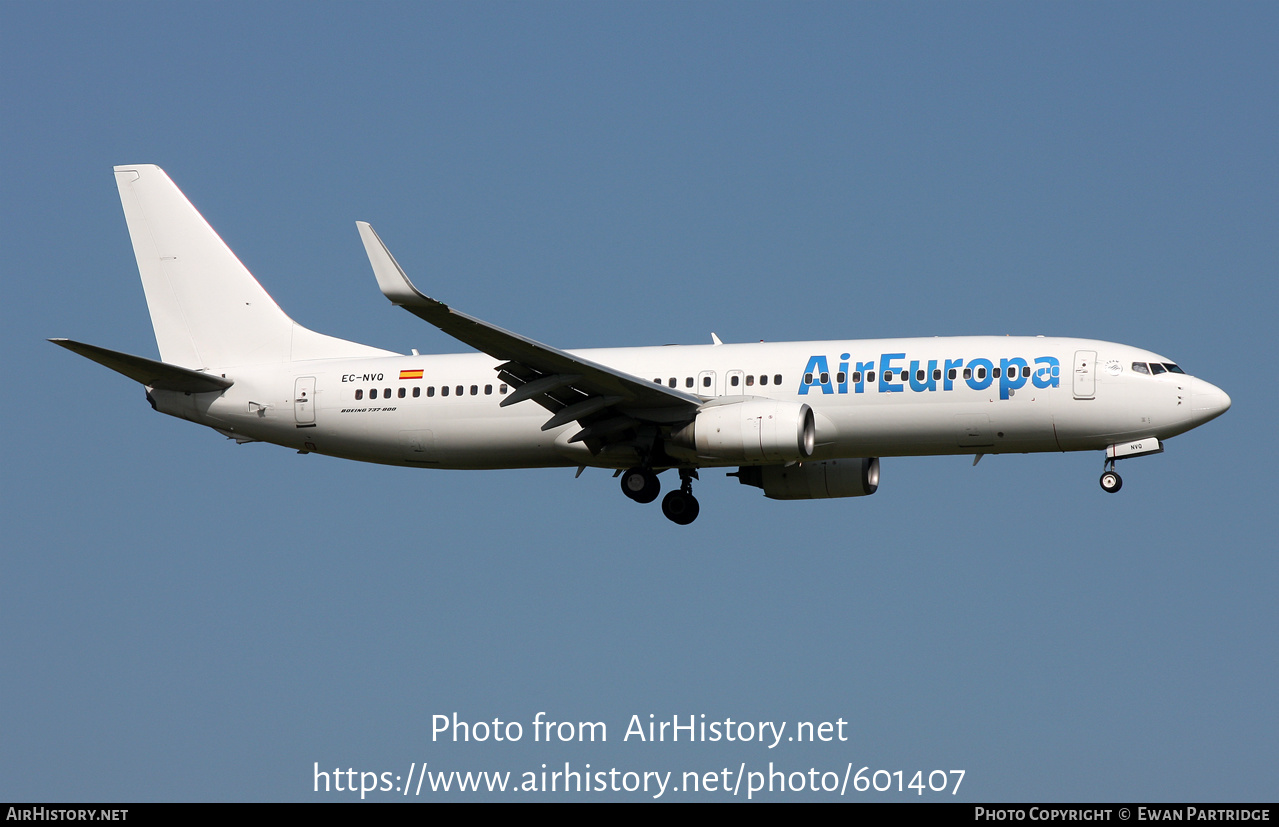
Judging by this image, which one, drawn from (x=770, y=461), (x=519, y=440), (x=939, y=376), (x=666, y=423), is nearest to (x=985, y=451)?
(x=939, y=376)

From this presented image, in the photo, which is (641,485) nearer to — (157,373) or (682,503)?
(682,503)

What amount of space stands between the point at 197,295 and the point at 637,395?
45.3ft

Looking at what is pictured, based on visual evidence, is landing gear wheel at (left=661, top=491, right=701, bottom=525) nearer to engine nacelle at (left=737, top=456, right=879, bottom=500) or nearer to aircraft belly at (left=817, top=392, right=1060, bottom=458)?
engine nacelle at (left=737, top=456, right=879, bottom=500)

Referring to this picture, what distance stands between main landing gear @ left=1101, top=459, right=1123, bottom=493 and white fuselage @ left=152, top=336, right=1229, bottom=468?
626 mm

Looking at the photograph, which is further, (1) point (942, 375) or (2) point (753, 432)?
(1) point (942, 375)

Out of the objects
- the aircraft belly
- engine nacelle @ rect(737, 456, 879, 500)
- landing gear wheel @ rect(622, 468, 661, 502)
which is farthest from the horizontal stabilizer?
the aircraft belly

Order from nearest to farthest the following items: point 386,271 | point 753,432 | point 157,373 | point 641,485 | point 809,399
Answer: point 386,271, point 753,432, point 809,399, point 641,485, point 157,373

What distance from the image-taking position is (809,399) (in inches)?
1463

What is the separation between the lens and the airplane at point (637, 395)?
36.2 meters

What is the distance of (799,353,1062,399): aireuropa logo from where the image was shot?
36.3 metres

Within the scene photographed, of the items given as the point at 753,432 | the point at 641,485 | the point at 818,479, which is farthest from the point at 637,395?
the point at 818,479

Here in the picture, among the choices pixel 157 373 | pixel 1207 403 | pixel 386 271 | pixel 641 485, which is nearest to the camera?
pixel 386 271

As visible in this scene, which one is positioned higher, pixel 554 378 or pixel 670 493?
pixel 554 378

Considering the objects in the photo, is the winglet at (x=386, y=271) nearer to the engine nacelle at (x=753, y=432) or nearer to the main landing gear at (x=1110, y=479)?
the engine nacelle at (x=753, y=432)
